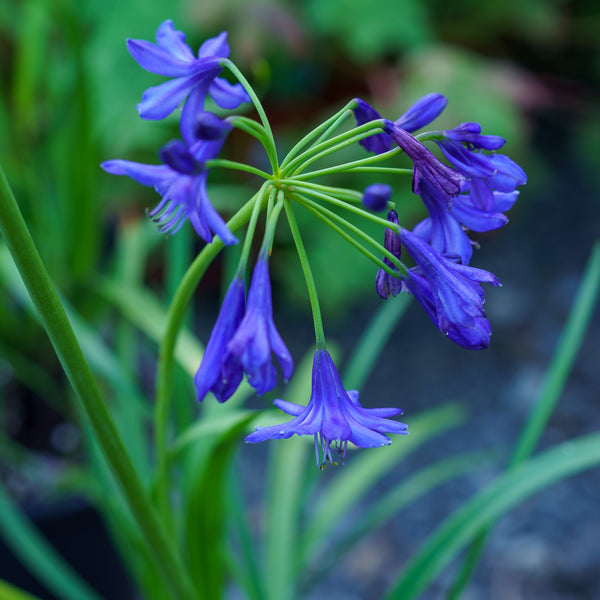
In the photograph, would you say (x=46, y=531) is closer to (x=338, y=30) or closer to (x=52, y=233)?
(x=52, y=233)

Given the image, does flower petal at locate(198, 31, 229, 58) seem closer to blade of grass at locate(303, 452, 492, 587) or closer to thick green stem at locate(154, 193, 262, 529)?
thick green stem at locate(154, 193, 262, 529)

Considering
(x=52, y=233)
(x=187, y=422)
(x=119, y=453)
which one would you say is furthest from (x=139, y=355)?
(x=119, y=453)

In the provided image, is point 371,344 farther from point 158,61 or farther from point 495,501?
point 158,61

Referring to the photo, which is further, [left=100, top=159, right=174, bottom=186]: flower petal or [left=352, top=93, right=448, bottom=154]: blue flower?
[left=352, top=93, right=448, bottom=154]: blue flower

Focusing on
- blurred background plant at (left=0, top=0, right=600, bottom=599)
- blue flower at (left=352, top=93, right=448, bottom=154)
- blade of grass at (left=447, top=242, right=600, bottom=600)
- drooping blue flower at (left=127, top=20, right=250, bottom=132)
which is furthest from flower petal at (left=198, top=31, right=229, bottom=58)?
blade of grass at (left=447, top=242, right=600, bottom=600)

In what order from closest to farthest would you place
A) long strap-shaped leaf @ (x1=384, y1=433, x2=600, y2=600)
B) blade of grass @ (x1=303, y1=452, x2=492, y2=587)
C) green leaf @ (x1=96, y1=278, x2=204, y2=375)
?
long strap-shaped leaf @ (x1=384, y1=433, x2=600, y2=600)
blade of grass @ (x1=303, y1=452, x2=492, y2=587)
green leaf @ (x1=96, y1=278, x2=204, y2=375)

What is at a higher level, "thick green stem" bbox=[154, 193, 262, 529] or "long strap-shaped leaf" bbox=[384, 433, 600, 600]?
"thick green stem" bbox=[154, 193, 262, 529]
